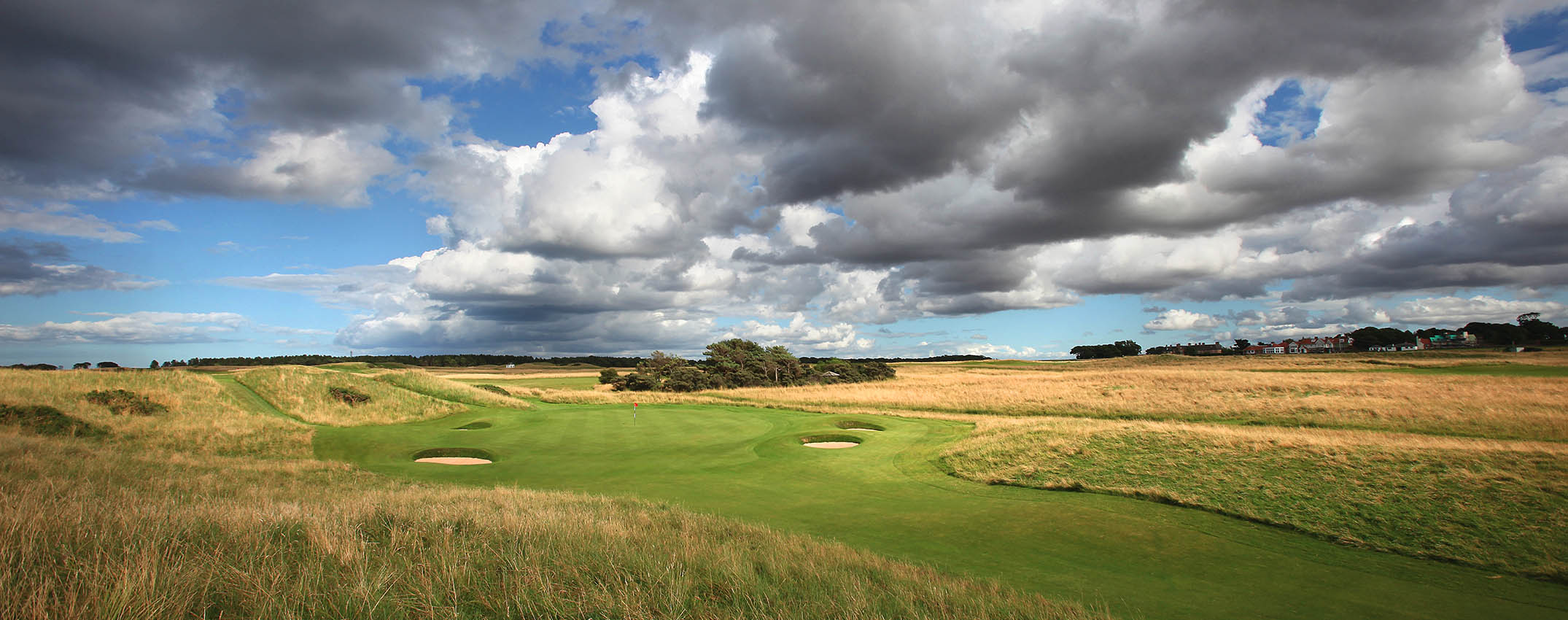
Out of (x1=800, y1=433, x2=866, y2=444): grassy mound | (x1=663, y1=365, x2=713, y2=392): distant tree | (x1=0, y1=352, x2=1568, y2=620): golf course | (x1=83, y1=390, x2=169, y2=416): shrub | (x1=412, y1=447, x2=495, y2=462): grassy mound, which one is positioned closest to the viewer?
(x1=0, y1=352, x2=1568, y2=620): golf course

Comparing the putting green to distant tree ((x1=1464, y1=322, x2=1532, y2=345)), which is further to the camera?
distant tree ((x1=1464, y1=322, x2=1532, y2=345))

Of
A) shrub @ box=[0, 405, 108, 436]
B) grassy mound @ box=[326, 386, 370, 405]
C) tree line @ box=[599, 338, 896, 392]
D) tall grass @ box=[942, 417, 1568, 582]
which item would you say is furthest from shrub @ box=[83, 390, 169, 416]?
tree line @ box=[599, 338, 896, 392]

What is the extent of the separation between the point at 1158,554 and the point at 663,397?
35.3 metres

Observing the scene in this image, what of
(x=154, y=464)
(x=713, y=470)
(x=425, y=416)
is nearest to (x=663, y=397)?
(x=425, y=416)

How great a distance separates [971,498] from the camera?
1246 cm

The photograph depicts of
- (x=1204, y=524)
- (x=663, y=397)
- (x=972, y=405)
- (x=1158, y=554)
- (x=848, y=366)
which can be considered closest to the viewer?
(x=1158, y=554)

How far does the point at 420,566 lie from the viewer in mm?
5199

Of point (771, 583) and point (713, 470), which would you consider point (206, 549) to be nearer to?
point (771, 583)

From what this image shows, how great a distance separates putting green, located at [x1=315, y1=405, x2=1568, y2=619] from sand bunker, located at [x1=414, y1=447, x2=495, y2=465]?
0.97ft

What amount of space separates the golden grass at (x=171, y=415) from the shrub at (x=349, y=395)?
3512mm

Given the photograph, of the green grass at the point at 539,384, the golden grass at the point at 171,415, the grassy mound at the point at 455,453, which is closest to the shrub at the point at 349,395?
the golden grass at the point at 171,415

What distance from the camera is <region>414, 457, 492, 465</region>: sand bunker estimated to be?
17578mm

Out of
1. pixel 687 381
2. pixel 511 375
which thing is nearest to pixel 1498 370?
pixel 687 381

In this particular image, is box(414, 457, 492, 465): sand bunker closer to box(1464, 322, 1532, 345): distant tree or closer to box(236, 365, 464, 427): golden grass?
box(236, 365, 464, 427): golden grass
